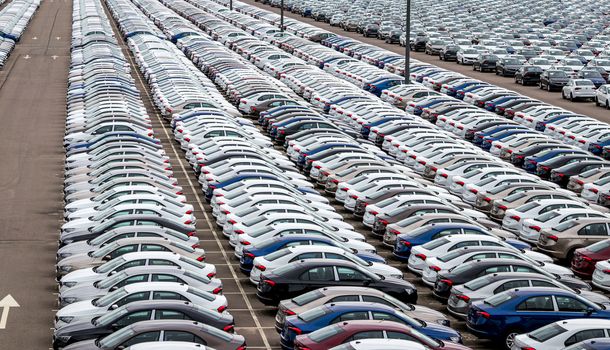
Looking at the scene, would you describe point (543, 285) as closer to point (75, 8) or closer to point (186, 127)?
point (186, 127)

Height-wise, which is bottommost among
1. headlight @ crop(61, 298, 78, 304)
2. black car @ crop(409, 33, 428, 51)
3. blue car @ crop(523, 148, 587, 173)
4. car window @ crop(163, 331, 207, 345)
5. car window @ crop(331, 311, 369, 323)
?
black car @ crop(409, 33, 428, 51)

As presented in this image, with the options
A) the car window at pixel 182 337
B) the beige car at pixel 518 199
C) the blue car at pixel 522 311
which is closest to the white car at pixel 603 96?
the beige car at pixel 518 199

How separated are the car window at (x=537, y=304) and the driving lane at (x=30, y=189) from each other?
9.07 meters

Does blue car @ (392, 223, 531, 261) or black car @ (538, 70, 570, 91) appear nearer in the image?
blue car @ (392, 223, 531, 261)

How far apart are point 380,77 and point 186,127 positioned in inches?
749

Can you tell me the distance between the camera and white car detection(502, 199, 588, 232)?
32219 mm

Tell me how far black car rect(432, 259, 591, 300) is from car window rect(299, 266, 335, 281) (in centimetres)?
247

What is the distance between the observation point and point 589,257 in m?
28.6

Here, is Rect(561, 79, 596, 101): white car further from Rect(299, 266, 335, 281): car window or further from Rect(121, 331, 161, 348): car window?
Rect(121, 331, 161, 348): car window

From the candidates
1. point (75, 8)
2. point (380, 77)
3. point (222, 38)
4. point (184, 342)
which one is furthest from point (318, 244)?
point (75, 8)

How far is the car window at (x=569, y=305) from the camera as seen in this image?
23359 mm

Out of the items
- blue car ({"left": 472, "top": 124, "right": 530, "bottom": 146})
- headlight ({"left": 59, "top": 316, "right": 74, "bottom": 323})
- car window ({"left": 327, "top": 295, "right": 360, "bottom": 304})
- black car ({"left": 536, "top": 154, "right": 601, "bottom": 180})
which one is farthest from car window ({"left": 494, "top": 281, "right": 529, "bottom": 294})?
blue car ({"left": 472, "top": 124, "right": 530, "bottom": 146})

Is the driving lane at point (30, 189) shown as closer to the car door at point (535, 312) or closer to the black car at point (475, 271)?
the black car at point (475, 271)

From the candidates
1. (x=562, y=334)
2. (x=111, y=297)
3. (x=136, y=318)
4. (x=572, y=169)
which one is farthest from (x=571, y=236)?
(x=136, y=318)
